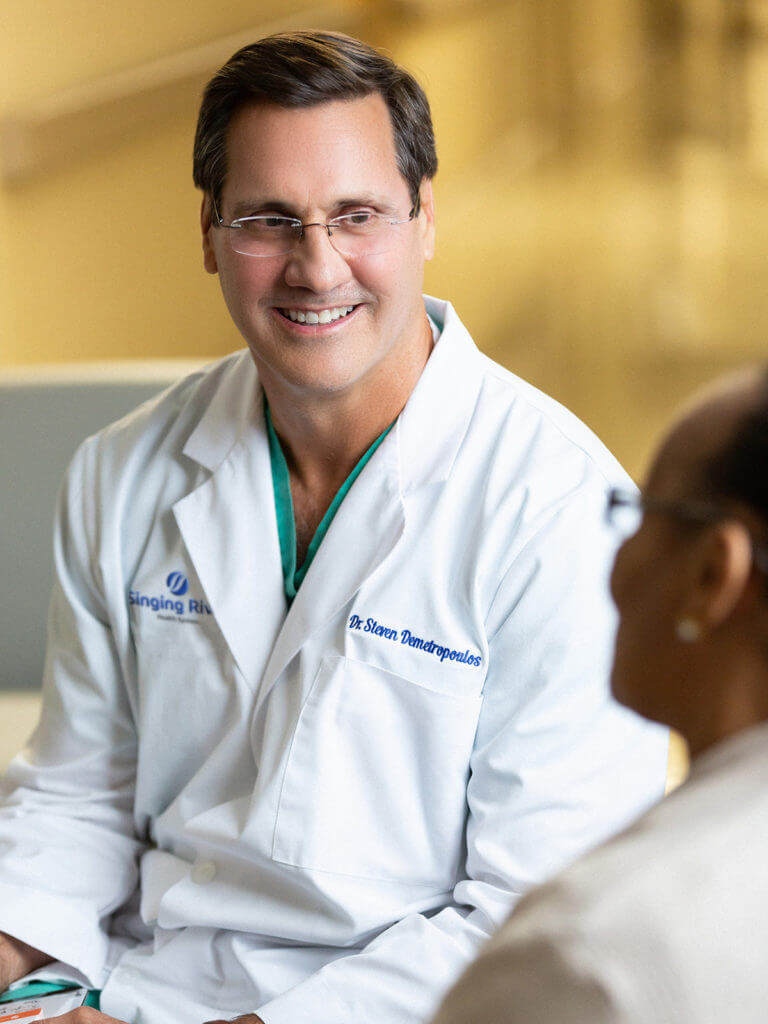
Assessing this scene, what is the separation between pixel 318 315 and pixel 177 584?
1.18 feet

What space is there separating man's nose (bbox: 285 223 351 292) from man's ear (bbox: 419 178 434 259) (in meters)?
0.17

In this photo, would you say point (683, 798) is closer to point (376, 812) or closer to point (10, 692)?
point (376, 812)

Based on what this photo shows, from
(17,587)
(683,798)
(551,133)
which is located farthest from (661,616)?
(551,133)

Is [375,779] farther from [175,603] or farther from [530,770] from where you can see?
[175,603]

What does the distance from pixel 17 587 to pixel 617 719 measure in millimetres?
1233

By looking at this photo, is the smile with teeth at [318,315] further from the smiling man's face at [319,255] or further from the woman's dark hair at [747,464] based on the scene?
the woman's dark hair at [747,464]

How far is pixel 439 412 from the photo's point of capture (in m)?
1.39

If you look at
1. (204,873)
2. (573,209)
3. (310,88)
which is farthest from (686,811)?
(573,209)

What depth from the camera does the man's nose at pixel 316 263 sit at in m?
1.32

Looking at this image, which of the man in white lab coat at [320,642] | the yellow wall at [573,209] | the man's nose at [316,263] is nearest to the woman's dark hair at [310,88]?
the man in white lab coat at [320,642]

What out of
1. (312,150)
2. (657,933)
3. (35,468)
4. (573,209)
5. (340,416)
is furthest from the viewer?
(573,209)

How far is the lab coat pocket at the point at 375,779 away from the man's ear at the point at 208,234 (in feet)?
1.71

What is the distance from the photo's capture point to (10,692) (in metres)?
2.13

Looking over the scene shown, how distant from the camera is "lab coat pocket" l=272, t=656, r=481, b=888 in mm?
1257
